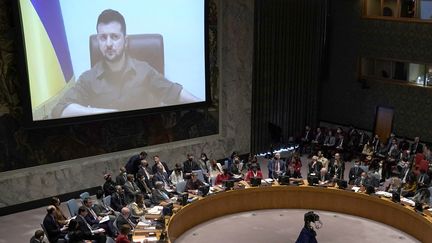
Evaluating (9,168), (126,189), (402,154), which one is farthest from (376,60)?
(9,168)

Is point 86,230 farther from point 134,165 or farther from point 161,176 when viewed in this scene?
point 134,165

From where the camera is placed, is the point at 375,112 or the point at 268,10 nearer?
the point at 268,10

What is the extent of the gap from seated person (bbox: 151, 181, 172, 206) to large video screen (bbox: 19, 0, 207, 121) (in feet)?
11.0

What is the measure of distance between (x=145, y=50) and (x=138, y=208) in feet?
18.0

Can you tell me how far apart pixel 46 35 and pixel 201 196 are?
552 cm

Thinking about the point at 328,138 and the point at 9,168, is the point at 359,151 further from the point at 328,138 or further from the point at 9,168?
the point at 9,168

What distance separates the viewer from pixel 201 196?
12.7 meters

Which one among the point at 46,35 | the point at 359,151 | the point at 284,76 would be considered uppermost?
the point at 46,35

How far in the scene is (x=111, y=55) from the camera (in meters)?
14.8

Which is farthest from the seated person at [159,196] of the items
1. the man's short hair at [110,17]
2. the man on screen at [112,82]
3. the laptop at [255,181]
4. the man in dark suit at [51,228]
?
the man's short hair at [110,17]

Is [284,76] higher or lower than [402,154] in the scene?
higher

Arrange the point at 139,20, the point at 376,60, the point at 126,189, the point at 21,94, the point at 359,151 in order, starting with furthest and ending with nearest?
the point at 376,60 < the point at 359,151 < the point at 139,20 < the point at 21,94 < the point at 126,189

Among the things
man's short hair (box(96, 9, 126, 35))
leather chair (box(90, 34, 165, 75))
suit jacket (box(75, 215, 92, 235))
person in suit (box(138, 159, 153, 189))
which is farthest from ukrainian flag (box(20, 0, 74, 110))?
suit jacket (box(75, 215, 92, 235))

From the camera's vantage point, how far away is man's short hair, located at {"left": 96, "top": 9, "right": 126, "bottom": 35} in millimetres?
14398
